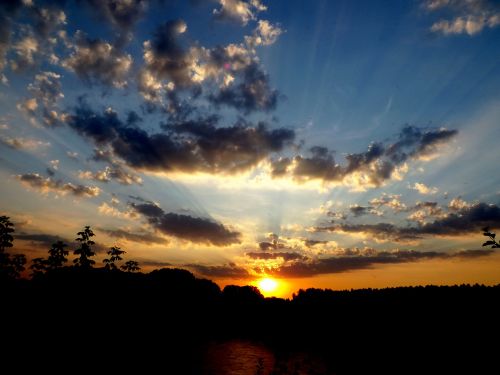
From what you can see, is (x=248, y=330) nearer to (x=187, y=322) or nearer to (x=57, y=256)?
(x=187, y=322)

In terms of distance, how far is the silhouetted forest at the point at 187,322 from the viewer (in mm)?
33344

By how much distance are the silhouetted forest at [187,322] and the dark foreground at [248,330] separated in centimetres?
18

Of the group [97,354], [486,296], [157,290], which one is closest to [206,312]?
[157,290]

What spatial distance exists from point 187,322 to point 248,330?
22.2m

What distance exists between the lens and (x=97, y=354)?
114ft

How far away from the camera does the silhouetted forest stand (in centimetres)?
3334

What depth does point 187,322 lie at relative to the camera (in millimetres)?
101812

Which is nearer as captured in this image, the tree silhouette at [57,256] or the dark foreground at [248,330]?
the dark foreground at [248,330]

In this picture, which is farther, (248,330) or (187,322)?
(248,330)

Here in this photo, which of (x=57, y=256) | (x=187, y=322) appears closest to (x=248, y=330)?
(x=187, y=322)

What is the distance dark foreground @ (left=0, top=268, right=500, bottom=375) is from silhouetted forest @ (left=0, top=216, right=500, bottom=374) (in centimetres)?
18

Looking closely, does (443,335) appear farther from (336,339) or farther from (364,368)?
(336,339)

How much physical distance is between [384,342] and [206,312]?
8187 cm

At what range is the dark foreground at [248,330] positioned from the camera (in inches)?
1278
